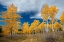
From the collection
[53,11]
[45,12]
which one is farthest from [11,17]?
[53,11]

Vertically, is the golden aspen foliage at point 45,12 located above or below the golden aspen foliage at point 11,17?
above

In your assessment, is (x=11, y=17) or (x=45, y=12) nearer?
(x=11, y=17)

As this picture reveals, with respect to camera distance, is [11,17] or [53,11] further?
[53,11]

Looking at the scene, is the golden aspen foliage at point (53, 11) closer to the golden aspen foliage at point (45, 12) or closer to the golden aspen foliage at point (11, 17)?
the golden aspen foliage at point (45, 12)

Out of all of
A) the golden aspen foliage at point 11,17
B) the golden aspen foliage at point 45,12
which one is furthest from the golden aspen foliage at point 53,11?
the golden aspen foliage at point 11,17

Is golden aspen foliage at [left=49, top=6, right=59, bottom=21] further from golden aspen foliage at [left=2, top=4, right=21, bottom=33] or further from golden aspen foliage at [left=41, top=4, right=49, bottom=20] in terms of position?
golden aspen foliage at [left=2, top=4, right=21, bottom=33]

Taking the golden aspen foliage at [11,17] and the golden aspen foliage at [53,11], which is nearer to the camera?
the golden aspen foliage at [11,17]

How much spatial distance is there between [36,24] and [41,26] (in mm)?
6860

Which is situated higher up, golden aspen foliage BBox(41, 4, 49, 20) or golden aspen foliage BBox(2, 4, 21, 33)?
golden aspen foliage BBox(41, 4, 49, 20)

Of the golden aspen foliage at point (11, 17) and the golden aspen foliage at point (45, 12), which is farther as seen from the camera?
the golden aspen foliage at point (45, 12)

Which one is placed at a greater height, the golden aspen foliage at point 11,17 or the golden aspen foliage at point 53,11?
the golden aspen foliage at point 53,11

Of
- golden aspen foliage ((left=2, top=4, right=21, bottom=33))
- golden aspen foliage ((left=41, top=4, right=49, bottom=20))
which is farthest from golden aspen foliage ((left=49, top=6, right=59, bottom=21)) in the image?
golden aspen foliage ((left=2, top=4, right=21, bottom=33))

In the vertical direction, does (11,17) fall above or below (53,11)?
below

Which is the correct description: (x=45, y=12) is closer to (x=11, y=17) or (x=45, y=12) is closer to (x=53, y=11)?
(x=53, y=11)
